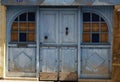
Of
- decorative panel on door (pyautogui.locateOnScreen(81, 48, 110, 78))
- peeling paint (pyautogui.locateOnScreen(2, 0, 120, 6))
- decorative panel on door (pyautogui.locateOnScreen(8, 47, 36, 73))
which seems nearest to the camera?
peeling paint (pyautogui.locateOnScreen(2, 0, 120, 6))

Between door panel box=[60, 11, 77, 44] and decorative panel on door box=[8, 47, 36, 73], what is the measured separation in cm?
110

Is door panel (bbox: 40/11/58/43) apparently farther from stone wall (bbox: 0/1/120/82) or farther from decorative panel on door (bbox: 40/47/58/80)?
stone wall (bbox: 0/1/120/82)

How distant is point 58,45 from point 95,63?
1260mm

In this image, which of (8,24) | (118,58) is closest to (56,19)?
(8,24)

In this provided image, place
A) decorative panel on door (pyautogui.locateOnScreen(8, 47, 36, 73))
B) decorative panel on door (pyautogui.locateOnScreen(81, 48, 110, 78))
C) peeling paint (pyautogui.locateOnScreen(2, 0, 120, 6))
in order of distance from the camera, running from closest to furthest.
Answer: peeling paint (pyautogui.locateOnScreen(2, 0, 120, 6)) < decorative panel on door (pyautogui.locateOnScreen(81, 48, 110, 78)) < decorative panel on door (pyautogui.locateOnScreen(8, 47, 36, 73))

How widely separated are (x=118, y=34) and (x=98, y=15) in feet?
2.86

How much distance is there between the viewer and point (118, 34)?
10.7 meters

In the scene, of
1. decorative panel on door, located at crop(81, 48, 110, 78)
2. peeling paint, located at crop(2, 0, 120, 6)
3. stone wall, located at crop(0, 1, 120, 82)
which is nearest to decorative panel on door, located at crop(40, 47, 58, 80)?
decorative panel on door, located at crop(81, 48, 110, 78)

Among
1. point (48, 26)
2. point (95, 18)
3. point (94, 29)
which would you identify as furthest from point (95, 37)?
point (48, 26)

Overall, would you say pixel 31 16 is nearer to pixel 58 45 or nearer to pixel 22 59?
pixel 58 45

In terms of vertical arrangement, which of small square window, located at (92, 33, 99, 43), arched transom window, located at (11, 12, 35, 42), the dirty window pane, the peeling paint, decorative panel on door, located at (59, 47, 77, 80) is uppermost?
the peeling paint

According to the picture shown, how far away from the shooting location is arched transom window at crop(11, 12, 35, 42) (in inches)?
440

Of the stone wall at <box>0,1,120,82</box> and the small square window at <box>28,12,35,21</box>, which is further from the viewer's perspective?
the small square window at <box>28,12,35,21</box>

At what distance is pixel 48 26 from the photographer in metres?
Answer: 11.1
